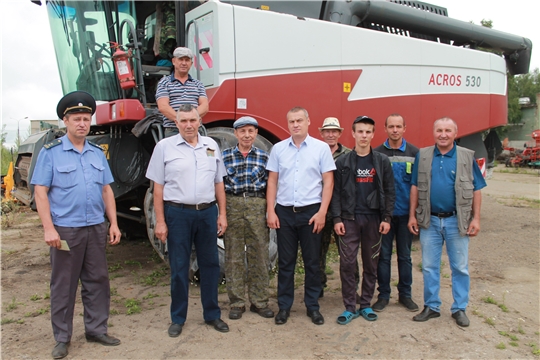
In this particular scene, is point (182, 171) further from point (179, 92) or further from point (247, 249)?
point (179, 92)

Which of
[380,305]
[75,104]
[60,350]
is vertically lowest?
[380,305]

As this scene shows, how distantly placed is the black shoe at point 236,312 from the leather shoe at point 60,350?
121 centimetres

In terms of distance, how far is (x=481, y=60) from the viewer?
23.0 feet

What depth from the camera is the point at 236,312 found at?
3.77 metres

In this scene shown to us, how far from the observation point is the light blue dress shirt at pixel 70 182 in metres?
3.12

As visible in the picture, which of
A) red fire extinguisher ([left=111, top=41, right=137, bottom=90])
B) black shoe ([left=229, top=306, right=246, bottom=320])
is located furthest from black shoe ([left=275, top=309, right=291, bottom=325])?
red fire extinguisher ([left=111, top=41, right=137, bottom=90])

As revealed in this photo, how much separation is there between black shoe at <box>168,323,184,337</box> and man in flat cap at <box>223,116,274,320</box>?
Answer: 446 millimetres

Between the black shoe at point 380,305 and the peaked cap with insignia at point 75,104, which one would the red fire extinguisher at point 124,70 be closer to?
the peaked cap with insignia at point 75,104

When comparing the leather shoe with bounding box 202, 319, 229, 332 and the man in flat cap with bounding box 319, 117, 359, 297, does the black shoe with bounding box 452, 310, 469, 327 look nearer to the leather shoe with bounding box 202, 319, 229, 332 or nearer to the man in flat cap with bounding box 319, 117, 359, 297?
the man in flat cap with bounding box 319, 117, 359, 297

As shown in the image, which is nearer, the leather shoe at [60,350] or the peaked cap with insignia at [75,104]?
the leather shoe at [60,350]

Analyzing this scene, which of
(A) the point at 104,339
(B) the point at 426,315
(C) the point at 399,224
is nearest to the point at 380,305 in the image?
(B) the point at 426,315

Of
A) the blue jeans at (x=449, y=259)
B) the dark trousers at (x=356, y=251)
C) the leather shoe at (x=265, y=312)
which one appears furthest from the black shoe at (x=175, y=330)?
the blue jeans at (x=449, y=259)

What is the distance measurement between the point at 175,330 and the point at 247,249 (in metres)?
0.84

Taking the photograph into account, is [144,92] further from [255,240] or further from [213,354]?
[213,354]
